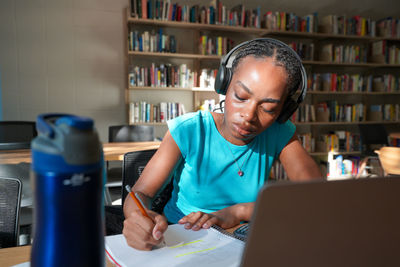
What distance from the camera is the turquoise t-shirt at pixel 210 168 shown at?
0.98m

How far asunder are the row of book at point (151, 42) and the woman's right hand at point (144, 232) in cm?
340

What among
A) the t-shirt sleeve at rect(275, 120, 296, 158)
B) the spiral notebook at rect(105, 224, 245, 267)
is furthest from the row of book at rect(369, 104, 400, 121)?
the spiral notebook at rect(105, 224, 245, 267)

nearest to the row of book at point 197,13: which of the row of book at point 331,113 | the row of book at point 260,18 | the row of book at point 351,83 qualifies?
the row of book at point 260,18

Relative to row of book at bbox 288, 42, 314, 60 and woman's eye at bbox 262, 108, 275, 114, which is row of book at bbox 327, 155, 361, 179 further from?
woman's eye at bbox 262, 108, 275, 114

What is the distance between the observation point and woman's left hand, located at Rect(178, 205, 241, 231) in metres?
0.75

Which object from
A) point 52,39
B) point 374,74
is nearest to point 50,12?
point 52,39

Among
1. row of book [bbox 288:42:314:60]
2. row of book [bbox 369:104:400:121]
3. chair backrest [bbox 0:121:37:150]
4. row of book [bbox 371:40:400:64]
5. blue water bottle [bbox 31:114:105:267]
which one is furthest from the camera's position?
row of book [bbox 369:104:400:121]

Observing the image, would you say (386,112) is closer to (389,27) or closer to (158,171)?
(389,27)

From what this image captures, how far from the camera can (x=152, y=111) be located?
3.93m

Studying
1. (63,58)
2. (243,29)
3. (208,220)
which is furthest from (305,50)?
(208,220)

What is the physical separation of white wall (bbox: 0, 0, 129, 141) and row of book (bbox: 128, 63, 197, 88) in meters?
0.40

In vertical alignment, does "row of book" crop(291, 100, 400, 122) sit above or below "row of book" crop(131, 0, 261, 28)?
below

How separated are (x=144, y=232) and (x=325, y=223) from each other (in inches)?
16.6

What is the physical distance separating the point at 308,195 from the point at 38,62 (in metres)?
4.23
